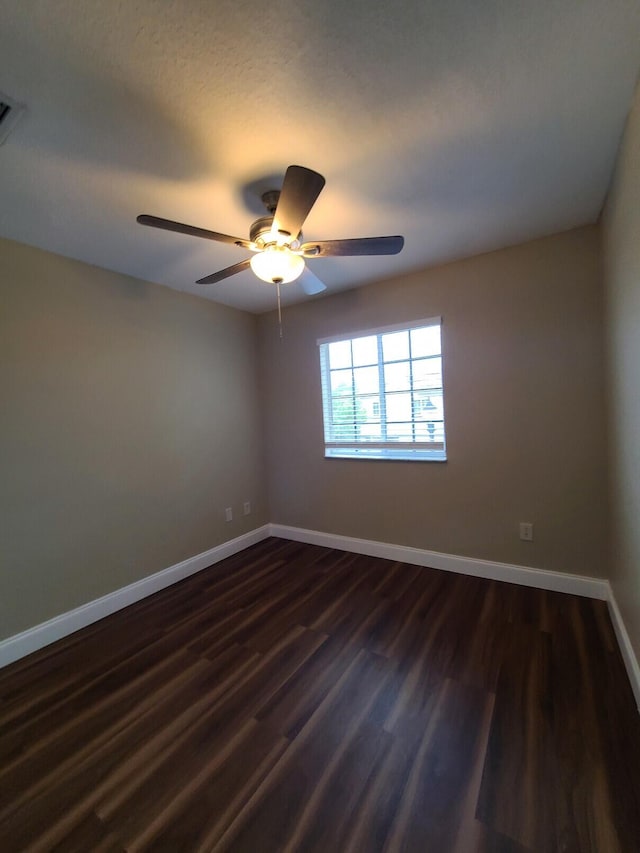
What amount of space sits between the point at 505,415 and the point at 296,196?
1983mm

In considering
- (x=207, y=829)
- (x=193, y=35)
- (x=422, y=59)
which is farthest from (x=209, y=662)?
(x=422, y=59)

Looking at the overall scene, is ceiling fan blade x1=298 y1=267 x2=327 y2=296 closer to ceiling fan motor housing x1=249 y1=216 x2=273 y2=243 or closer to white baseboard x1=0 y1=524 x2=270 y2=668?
ceiling fan motor housing x1=249 y1=216 x2=273 y2=243

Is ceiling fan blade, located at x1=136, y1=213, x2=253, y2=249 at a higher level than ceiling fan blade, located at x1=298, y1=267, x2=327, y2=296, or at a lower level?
lower

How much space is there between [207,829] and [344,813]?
0.44 m

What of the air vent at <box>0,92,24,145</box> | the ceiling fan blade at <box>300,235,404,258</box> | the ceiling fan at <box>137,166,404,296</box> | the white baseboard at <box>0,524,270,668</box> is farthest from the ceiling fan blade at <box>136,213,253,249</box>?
the white baseboard at <box>0,524,270,668</box>

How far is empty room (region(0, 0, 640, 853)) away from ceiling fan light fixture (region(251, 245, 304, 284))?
2 centimetres

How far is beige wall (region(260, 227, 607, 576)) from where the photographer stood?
220 cm

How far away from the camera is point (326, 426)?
331 centimetres

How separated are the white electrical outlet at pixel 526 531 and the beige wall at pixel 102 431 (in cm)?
243

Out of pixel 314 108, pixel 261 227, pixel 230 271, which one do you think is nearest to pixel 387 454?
pixel 230 271

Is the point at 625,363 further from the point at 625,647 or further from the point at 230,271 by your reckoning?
the point at 230,271

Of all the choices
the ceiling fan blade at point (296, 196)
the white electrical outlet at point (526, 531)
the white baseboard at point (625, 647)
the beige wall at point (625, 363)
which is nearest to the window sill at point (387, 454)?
the white electrical outlet at point (526, 531)

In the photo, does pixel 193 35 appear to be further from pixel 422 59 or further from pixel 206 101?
pixel 422 59

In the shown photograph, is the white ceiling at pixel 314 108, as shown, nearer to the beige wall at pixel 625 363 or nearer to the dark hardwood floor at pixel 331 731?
the beige wall at pixel 625 363
